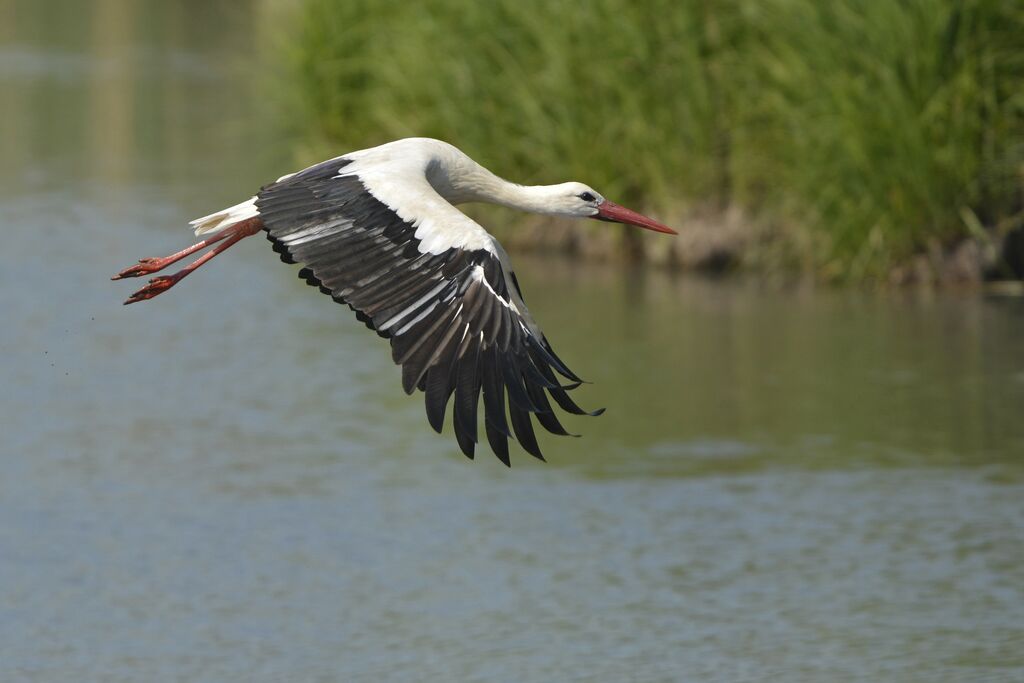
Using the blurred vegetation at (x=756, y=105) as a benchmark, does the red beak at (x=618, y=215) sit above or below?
below

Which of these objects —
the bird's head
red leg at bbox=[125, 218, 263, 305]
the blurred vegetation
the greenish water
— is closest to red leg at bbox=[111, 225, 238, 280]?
red leg at bbox=[125, 218, 263, 305]

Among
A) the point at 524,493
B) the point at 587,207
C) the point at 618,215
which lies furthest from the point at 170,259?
the point at 524,493

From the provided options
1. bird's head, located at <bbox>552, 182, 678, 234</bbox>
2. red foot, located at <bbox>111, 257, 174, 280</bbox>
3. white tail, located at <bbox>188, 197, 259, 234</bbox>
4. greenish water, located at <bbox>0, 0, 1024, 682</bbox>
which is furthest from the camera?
greenish water, located at <bbox>0, 0, 1024, 682</bbox>

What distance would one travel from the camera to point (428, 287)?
7508 millimetres

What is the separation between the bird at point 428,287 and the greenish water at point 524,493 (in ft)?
8.59

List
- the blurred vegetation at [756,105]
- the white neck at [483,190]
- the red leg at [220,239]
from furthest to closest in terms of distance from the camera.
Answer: the blurred vegetation at [756,105] < the white neck at [483,190] < the red leg at [220,239]

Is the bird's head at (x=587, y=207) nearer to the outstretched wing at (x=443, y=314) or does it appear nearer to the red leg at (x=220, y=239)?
the red leg at (x=220, y=239)

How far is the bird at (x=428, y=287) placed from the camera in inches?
285

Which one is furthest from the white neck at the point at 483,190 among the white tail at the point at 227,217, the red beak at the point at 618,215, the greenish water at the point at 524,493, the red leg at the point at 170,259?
the greenish water at the point at 524,493

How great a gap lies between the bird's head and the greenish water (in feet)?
6.87

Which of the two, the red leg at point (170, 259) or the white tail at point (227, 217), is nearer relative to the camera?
the white tail at point (227, 217)

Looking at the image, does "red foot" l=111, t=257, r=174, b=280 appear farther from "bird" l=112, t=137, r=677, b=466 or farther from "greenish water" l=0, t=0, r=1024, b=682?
"greenish water" l=0, t=0, r=1024, b=682

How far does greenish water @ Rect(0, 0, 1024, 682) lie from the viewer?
10.1 m

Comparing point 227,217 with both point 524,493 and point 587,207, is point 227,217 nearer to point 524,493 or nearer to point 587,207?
point 587,207
